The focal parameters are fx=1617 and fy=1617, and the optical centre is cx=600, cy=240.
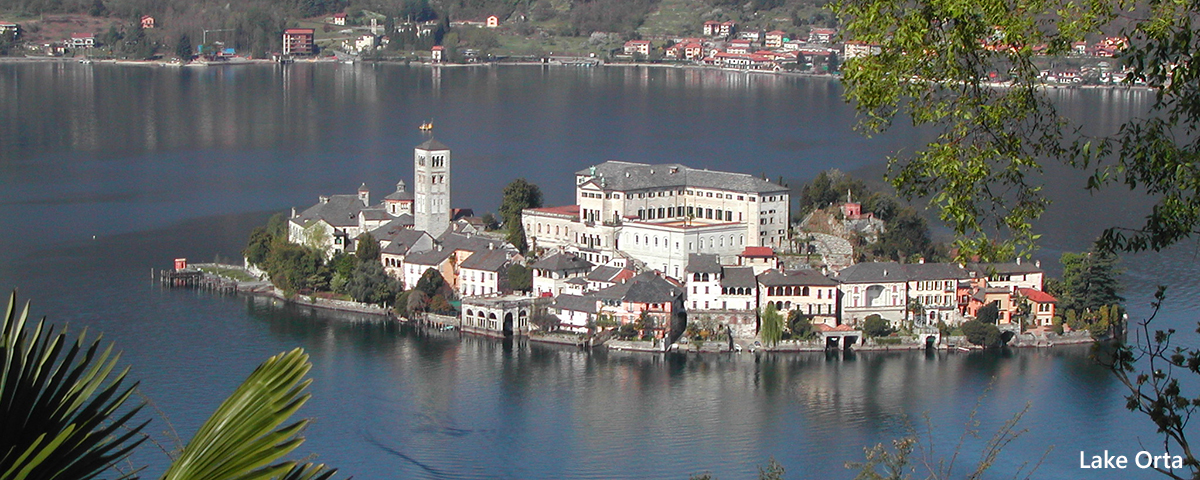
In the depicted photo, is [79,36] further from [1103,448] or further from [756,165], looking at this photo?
[1103,448]

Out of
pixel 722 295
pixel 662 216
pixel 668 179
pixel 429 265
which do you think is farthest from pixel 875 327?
pixel 429 265

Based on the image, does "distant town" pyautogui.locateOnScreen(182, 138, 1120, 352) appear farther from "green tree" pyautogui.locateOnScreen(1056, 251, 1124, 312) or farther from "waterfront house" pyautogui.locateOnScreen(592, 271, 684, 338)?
"green tree" pyautogui.locateOnScreen(1056, 251, 1124, 312)

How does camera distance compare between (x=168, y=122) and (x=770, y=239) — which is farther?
(x=168, y=122)

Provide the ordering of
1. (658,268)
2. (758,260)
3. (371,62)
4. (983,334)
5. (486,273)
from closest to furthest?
(983,334)
(758,260)
(486,273)
(658,268)
(371,62)

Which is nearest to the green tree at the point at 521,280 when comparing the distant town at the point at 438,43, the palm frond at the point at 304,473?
the palm frond at the point at 304,473

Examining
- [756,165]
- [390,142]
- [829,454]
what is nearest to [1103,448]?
[829,454]

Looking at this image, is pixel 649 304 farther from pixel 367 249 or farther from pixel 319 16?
pixel 319 16
